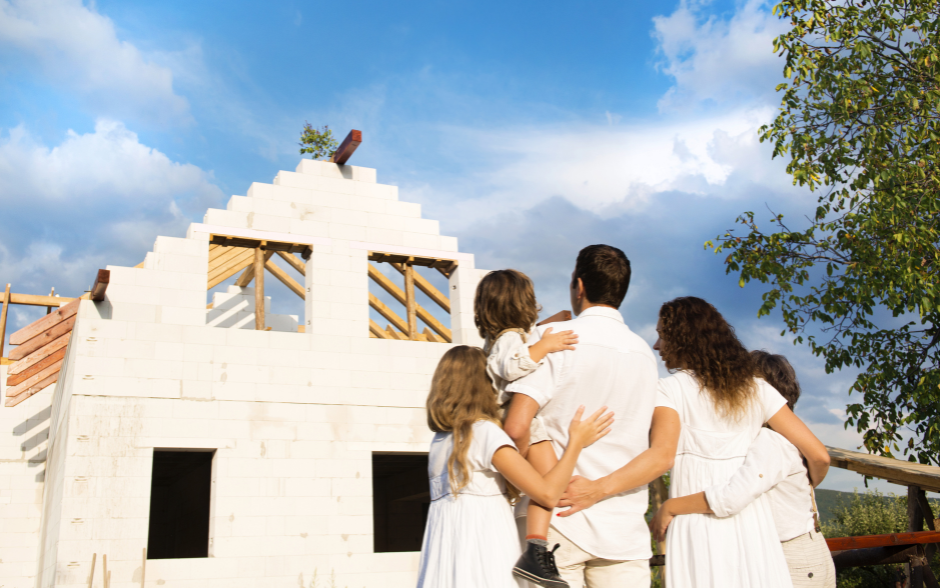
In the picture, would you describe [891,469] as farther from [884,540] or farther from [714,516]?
[714,516]

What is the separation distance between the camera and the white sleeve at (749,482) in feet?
8.91

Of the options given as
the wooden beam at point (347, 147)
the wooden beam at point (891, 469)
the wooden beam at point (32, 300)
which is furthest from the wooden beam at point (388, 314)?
the wooden beam at point (891, 469)

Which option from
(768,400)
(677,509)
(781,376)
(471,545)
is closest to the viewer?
(471,545)

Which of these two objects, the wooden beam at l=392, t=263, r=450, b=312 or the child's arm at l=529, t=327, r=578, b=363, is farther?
the wooden beam at l=392, t=263, r=450, b=312

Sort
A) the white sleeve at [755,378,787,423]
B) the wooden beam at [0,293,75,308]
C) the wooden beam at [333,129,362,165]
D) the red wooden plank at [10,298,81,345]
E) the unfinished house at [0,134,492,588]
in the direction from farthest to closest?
the wooden beam at [0,293,75,308], the wooden beam at [333,129,362,165], the red wooden plank at [10,298,81,345], the unfinished house at [0,134,492,588], the white sleeve at [755,378,787,423]

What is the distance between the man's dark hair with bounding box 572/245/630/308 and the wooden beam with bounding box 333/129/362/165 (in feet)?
28.3

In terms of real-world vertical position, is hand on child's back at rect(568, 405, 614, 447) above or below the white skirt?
above

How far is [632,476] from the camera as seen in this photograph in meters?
2.54

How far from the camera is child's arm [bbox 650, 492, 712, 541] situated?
2752 millimetres

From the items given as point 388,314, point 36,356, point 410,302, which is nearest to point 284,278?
point 388,314

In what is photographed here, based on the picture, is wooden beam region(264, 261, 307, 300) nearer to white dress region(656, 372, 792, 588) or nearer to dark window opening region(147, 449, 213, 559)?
dark window opening region(147, 449, 213, 559)

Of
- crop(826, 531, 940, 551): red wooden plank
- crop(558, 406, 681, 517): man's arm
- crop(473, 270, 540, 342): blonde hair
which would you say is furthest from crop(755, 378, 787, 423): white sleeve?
crop(826, 531, 940, 551): red wooden plank

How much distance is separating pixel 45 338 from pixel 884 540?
10.3 metres

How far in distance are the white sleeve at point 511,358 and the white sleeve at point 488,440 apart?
0.19 meters
